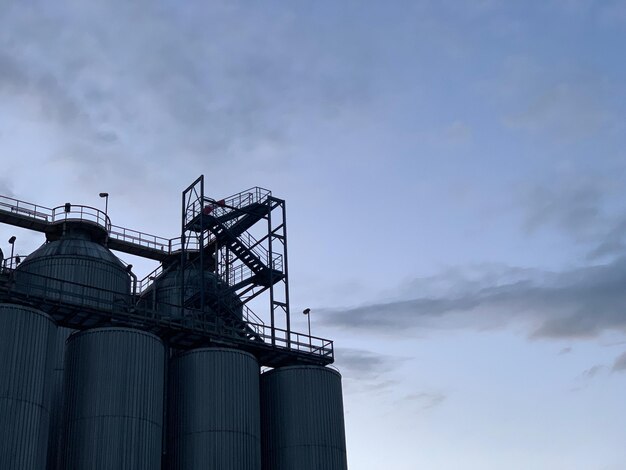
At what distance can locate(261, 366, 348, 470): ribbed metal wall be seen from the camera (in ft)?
171

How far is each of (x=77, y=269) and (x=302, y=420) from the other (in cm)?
1876

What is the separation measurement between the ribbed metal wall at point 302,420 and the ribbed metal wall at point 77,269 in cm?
1276

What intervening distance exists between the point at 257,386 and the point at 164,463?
7.31 meters

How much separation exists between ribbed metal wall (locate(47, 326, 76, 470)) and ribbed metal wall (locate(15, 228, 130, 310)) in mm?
3179

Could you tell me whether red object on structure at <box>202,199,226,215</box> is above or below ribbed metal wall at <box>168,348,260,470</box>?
above

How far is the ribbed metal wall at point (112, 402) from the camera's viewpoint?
Answer: 4353 centimetres

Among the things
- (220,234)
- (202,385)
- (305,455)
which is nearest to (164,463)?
(202,385)

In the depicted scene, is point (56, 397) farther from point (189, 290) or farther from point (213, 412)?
point (189, 290)

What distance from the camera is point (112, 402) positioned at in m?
44.6

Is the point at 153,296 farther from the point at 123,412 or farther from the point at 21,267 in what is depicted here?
the point at 123,412

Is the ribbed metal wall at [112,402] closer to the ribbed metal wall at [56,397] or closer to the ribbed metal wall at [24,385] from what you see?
the ribbed metal wall at [56,397]

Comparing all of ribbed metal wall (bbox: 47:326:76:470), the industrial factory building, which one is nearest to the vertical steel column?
the industrial factory building

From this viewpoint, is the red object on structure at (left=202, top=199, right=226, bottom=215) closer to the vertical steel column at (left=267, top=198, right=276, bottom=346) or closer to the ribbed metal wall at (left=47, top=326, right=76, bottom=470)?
the vertical steel column at (left=267, top=198, right=276, bottom=346)

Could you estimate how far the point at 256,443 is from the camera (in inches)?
1959
